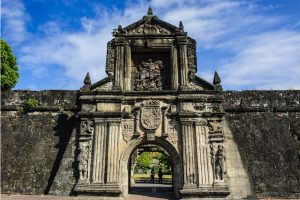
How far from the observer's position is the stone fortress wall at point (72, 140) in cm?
1100

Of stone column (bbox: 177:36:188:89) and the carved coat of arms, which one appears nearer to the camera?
the carved coat of arms

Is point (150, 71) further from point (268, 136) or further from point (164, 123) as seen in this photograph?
point (268, 136)

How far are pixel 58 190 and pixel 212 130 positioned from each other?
6.07 m

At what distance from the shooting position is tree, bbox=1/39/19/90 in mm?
16766

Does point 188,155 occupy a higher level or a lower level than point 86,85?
lower

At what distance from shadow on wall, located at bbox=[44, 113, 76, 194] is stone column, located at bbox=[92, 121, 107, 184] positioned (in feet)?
5.53

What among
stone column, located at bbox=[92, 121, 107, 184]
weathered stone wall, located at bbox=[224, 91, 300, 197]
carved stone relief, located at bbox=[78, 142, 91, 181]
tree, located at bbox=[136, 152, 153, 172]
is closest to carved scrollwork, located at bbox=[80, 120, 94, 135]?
stone column, located at bbox=[92, 121, 107, 184]

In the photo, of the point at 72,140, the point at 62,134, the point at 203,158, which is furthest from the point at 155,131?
the point at 62,134

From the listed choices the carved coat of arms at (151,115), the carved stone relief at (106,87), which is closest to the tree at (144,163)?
the carved stone relief at (106,87)

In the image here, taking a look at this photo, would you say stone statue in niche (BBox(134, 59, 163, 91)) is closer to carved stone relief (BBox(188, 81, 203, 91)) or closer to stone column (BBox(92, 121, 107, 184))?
carved stone relief (BBox(188, 81, 203, 91))

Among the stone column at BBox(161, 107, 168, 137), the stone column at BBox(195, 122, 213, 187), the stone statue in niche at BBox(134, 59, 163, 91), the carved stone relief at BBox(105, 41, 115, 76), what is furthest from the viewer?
the stone statue in niche at BBox(134, 59, 163, 91)

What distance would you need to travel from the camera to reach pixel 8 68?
56.2 ft

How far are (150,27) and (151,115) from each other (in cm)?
382

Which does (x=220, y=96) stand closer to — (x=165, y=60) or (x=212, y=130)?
(x=212, y=130)
